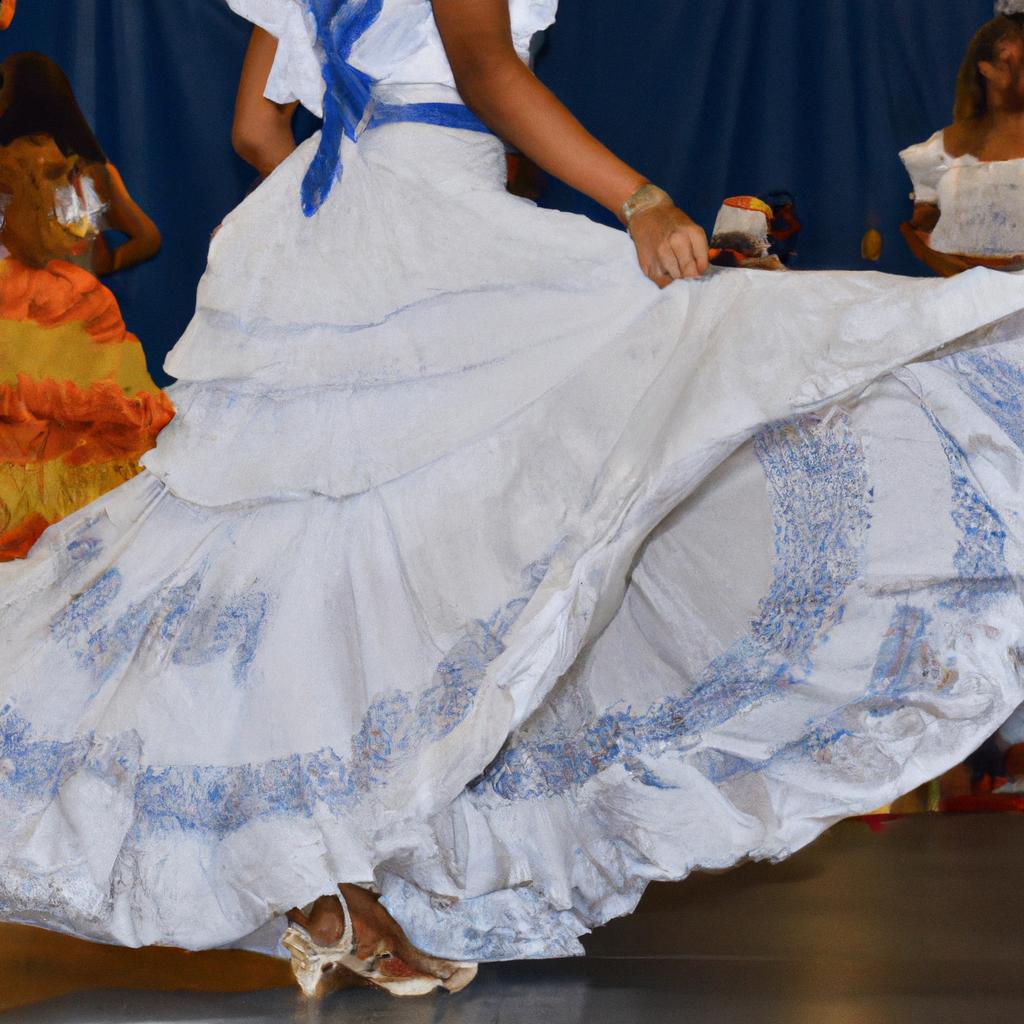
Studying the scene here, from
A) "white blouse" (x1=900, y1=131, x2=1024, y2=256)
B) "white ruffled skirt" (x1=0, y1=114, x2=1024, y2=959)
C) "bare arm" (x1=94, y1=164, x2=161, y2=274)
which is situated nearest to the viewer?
"white ruffled skirt" (x1=0, y1=114, x2=1024, y2=959)

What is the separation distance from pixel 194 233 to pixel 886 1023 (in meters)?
2.19

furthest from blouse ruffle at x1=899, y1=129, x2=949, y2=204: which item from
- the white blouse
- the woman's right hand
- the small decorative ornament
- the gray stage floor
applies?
the woman's right hand

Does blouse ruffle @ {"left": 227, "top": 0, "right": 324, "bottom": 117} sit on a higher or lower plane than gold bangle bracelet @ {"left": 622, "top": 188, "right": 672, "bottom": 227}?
higher

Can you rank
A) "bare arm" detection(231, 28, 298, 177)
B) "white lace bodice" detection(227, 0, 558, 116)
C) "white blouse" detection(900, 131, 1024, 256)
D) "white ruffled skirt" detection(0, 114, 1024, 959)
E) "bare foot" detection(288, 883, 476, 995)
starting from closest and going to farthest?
"white ruffled skirt" detection(0, 114, 1024, 959)
"bare foot" detection(288, 883, 476, 995)
"white lace bodice" detection(227, 0, 558, 116)
"bare arm" detection(231, 28, 298, 177)
"white blouse" detection(900, 131, 1024, 256)

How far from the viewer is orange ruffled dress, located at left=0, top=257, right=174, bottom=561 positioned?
2.90m

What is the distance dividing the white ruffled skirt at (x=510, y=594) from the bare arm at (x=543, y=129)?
0.15ft

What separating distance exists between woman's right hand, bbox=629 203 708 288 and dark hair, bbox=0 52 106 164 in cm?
185

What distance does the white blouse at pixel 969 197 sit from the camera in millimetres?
2826

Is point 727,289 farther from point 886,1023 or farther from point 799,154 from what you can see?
point 799,154

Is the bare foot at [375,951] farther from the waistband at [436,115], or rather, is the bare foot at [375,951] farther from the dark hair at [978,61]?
the dark hair at [978,61]

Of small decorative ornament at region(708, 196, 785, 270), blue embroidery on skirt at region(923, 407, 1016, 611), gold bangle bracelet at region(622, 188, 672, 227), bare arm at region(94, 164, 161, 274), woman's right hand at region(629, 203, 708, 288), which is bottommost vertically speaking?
Result: blue embroidery on skirt at region(923, 407, 1016, 611)

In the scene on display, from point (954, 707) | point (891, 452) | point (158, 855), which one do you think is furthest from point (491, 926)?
point (891, 452)

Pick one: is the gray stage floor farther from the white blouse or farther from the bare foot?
the white blouse

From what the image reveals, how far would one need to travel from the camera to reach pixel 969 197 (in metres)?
2.87
